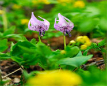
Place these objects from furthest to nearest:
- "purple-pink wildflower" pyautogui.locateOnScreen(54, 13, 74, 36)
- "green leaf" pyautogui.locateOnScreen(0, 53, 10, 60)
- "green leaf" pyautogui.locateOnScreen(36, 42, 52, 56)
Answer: "purple-pink wildflower" pyautogui.locateOnScreen(54, 13, 74, 36)
"green leaf" pyautogui.locateOnScreen(0, 53, 10, 60)
"green leaf" pyautogui.locateOnScreen(36, 42, 52, 56)

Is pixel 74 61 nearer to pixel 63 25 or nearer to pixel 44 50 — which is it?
pixel 44 50

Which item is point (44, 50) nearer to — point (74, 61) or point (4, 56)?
point (74, 61)

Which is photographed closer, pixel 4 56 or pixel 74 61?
pixel 74 61

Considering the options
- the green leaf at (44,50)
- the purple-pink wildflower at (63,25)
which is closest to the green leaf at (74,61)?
the green leaf at (44,50)

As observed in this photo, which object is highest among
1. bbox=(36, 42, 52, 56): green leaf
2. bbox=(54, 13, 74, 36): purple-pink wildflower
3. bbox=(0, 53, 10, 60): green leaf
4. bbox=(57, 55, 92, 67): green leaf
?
bbox=(54, 13, 74, 36): purple-pink wildflower

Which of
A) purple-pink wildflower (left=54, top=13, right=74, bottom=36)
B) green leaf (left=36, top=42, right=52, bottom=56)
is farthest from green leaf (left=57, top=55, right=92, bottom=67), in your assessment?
purple-pink wildflower (left=54, top=13, right=74, bottom=36)

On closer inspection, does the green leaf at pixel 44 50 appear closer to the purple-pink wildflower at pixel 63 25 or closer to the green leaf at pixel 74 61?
the green leaf at pixel 74 61

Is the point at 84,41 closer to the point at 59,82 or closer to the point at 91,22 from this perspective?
the point at 91,22

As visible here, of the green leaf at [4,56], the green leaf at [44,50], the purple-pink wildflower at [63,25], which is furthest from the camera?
the purple-pink wildflower at [63,25]

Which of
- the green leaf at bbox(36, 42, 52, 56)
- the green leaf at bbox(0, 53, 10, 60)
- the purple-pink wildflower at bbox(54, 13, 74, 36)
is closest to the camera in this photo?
the green leaf at bbox(36, 42, 52, 56)

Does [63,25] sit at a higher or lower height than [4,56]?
higher

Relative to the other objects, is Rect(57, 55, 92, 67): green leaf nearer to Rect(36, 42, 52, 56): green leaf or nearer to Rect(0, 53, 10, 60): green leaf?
Rect(36, 42, 52, 56): green leaf

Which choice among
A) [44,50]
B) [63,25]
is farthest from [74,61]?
[63,25]
